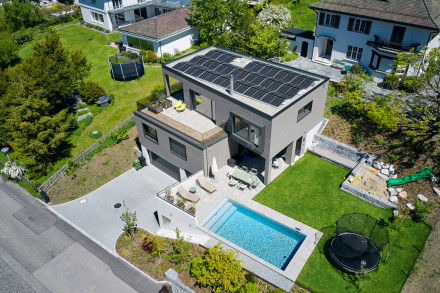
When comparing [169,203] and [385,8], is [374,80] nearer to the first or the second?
[385,8]

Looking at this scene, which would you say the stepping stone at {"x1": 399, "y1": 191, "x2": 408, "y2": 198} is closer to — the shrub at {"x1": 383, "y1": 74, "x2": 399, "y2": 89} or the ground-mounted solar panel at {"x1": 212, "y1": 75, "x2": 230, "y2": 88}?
the shrub at {"x1": 383, "y1": 74, "x2": 399, "y2": 89}

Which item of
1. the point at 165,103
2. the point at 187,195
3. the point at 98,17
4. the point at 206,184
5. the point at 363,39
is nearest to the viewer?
the point at 187,195

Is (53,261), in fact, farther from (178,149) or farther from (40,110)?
(40,110)

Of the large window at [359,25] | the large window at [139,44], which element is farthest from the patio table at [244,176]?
the large window at [139,44]

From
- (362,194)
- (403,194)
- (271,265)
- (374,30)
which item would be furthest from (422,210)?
(374,30)

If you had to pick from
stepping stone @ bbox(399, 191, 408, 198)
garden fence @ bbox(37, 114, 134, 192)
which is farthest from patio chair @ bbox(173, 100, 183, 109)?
stepping stone @ bbox(399, 191, 408, 198)

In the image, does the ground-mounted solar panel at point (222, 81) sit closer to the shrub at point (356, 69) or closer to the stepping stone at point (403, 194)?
the stepping stone at point (403, 194)

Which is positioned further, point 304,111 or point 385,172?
point 385,172
